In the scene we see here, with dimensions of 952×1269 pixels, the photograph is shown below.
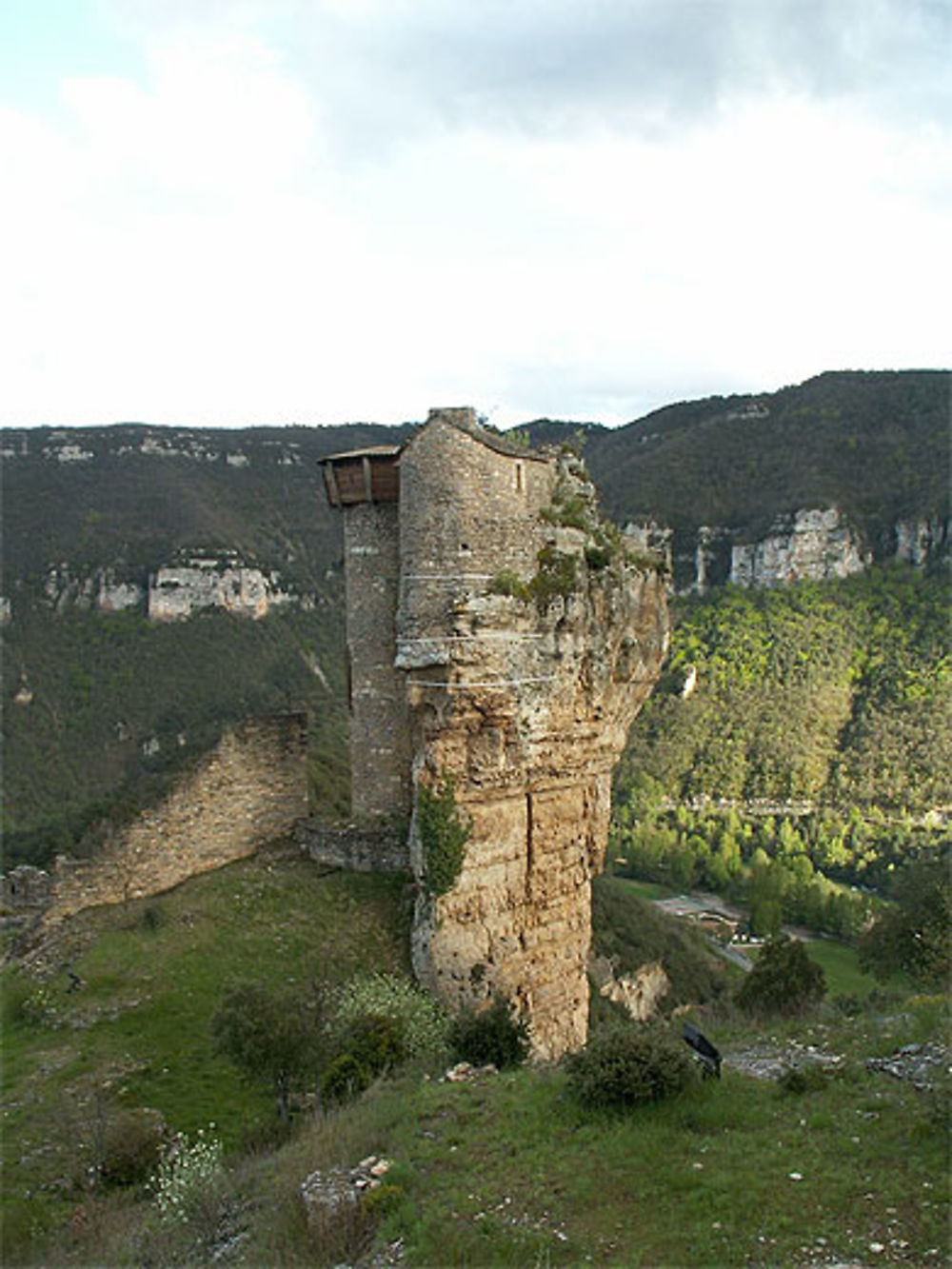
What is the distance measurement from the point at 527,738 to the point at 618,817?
63.1 meters

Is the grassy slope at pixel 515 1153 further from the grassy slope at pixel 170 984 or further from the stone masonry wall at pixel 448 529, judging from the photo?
the stone masonry wall at pixel 448 529

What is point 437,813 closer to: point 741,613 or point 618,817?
point 618,817

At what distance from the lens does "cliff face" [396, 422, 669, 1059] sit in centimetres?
1709

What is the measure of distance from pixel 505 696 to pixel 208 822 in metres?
8.13

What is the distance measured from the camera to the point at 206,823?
70.3ft

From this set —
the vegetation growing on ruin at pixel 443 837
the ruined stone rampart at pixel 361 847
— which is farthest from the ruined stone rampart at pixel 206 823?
the vegetation growing on ruin at pixel 443 837

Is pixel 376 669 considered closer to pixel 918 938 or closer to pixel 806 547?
pixel 918 938

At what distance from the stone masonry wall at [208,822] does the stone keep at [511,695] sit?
17.8 ft

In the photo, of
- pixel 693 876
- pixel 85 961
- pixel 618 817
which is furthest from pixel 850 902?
pixel 85 961

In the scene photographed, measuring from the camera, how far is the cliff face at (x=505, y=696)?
17094 millimetres

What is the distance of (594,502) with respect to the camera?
20.1 meters

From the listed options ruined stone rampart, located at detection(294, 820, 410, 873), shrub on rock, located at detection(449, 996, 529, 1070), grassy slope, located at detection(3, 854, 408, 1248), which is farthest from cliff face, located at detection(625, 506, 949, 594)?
shrub on rock, located at detection(449, 996, 529, 1070)

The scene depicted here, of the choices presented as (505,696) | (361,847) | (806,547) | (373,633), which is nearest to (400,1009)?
(505,696)

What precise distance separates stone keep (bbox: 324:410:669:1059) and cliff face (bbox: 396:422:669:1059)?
0.09 feet
